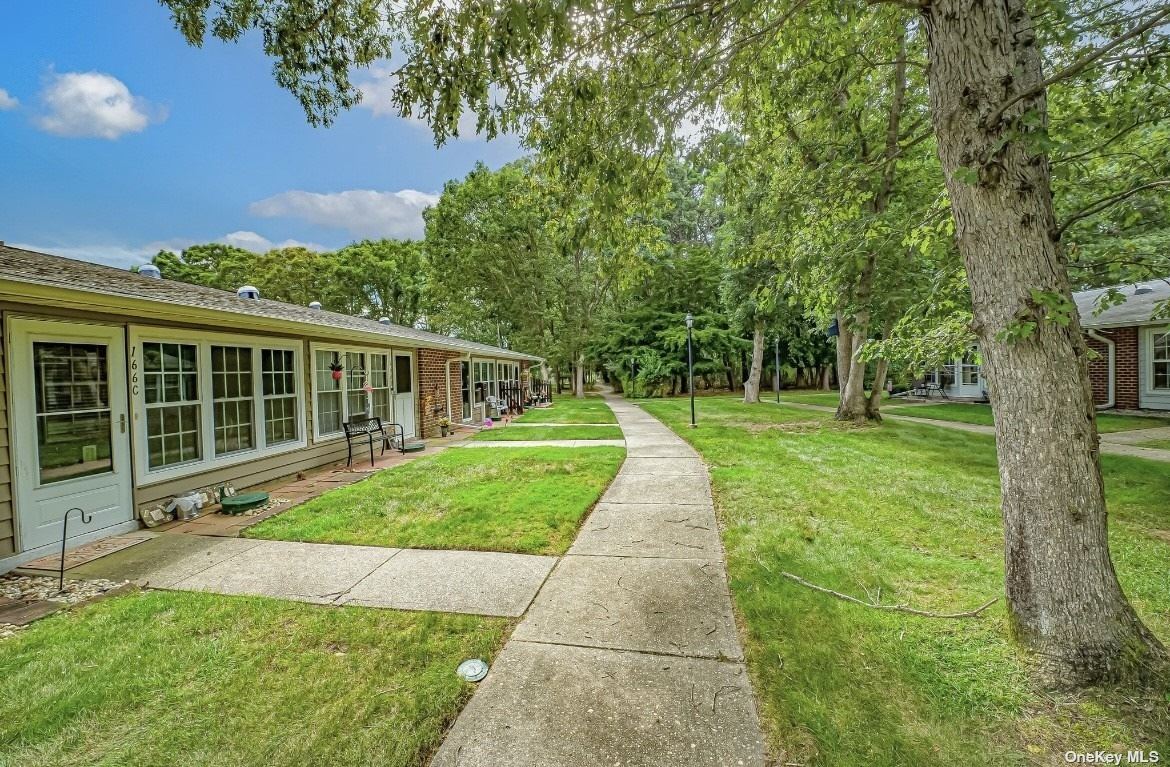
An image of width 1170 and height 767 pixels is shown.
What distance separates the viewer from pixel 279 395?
7383mm

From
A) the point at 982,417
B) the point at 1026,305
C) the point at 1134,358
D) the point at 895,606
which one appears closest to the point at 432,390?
the point at 895,606

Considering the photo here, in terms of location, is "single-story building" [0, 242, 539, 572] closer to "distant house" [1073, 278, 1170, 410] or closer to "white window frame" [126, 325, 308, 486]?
"white window frame" [126, 325, 308, 486]

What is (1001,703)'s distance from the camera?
7.01 feet

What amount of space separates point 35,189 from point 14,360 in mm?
16464

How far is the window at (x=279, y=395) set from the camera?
7117 mm

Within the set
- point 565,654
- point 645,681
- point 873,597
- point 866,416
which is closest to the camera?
point 645,681

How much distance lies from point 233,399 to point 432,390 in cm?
597

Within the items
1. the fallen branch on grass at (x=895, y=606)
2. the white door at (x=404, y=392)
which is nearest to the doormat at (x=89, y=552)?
the white door at (x=404, y=392)

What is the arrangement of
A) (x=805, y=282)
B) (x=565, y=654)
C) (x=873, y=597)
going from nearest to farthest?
(x=565, y=654), (x=873, y=597), (x=805, y=282)

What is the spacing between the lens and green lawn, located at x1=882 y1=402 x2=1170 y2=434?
10.4 m

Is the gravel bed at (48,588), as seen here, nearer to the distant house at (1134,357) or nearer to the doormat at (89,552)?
the doormat at (89,552)

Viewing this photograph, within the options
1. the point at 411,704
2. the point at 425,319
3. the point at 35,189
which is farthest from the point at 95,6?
the point at 425,319

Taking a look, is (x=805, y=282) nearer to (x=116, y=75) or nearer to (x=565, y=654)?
(x=565, y=654)

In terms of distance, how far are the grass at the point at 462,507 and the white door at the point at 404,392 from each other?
3.25m
